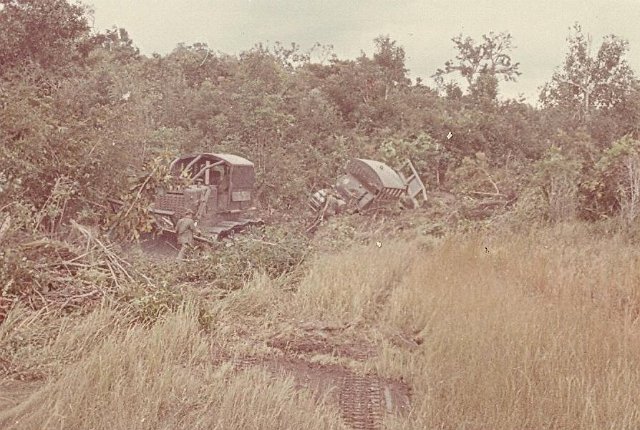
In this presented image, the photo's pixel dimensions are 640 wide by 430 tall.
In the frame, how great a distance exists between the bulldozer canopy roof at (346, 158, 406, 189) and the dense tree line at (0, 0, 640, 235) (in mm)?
2101

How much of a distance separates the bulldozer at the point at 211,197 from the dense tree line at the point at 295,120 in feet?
3.02

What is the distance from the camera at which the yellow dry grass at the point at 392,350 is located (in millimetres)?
3836

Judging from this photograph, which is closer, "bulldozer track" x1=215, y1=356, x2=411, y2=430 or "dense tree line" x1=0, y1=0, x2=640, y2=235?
"bulldozer track" x1=215, y1=356, x2=411, y2=430

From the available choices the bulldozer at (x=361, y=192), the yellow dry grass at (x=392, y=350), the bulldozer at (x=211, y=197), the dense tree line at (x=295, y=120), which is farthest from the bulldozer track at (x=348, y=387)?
the bulldozer at (x=361, y=192)

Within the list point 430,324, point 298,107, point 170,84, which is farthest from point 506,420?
point 170,84

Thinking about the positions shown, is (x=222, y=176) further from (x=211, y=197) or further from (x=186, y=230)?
(x=186, y=230)

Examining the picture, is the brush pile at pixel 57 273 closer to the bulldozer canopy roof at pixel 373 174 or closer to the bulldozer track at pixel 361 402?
the bulldozer track at pixel 361 402

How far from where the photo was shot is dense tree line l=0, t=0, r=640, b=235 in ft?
31.3

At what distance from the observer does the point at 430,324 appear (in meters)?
6.07

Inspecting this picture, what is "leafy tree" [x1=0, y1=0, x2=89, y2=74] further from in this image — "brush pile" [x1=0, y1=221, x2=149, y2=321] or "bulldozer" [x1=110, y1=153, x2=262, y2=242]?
"brush pile" [x1=0, y1=221, x2=149, y2=321]

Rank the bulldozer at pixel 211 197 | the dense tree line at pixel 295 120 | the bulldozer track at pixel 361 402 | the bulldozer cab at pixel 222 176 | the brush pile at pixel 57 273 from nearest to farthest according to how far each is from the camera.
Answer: the bulldozer track at pixel 361 402 < the brush pile at pixel 57 273 < the dense tree line at pixel 295 120 < the bulldozer at pixel 211 197 < the bulldozer cab at pixel 222 176

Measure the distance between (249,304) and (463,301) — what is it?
2.26 m

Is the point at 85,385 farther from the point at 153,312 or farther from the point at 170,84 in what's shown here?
the point at 170,84

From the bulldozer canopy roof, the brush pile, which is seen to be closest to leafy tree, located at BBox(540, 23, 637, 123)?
the bulldozer canopy roof
